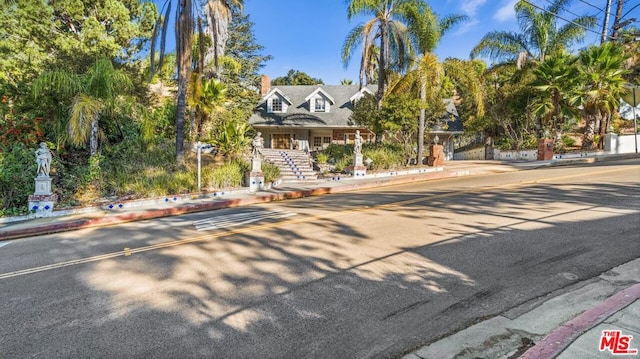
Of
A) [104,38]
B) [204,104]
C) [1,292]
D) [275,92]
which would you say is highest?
[104,38]

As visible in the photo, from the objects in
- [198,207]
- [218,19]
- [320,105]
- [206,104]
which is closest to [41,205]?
[198,207]

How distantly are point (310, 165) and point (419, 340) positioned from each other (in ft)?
59.2

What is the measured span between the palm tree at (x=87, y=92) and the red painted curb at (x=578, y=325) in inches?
552

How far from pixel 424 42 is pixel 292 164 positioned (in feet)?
34.0

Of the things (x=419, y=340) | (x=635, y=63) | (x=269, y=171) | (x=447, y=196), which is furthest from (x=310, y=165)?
(x=635, y=63)

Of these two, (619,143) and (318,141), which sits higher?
(318,141)

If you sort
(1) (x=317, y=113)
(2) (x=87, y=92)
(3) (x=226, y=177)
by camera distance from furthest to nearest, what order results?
(1) (x=317, y=113) → (3) (x=226, y=177) → (2) (x=87, y=92)

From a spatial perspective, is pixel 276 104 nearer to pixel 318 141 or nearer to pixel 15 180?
pixel 318 141

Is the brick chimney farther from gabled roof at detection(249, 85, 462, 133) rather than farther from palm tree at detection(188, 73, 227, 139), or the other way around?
palm tree at detection(188, 73, 227, 139)

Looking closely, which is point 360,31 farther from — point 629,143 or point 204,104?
point 629,143

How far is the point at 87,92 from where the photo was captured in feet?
42.8

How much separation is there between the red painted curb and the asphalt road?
62cm

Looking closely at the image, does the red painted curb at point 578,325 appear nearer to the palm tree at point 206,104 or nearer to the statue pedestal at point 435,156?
the statue pedestal at point 435,156

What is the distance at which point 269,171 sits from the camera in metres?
16.4
